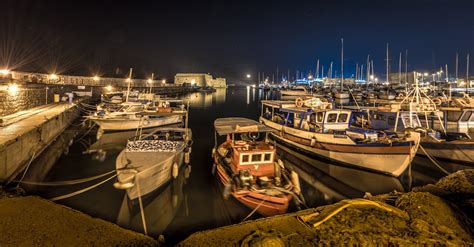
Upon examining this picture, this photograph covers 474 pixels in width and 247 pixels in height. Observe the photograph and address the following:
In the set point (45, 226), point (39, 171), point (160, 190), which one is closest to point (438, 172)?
point (160, 190)

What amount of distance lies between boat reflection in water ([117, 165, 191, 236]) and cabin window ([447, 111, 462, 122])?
76.1 ft

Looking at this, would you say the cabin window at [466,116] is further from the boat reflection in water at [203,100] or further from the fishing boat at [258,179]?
the boat reflection in water at [203,100]

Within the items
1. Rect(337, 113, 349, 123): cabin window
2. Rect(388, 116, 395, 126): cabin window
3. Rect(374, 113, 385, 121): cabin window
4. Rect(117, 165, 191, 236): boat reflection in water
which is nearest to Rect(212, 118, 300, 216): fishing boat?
Rect(117, 165, 191, 236): boat reflection in water

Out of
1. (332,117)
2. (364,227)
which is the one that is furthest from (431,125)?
(364,227)

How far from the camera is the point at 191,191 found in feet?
44.2

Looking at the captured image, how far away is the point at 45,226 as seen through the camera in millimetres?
6609

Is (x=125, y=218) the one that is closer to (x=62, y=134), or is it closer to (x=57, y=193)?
(x=57, y=193)

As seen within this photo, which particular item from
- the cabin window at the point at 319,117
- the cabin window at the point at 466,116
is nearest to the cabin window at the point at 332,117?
the cabin window at the point at 319,117

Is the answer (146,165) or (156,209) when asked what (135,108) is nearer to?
(146,165)

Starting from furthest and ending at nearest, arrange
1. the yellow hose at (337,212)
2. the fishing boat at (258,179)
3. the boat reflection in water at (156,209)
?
the boat reflection in water at (156,209)
the fishing boat at (258,179)
the yellow hose at (337,212)

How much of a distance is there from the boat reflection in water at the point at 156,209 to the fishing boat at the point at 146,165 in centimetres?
44

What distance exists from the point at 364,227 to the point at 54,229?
8206mm

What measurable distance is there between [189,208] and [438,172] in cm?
1633

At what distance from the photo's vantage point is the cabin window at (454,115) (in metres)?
20.8
